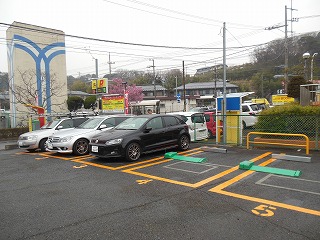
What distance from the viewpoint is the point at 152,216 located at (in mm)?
4105

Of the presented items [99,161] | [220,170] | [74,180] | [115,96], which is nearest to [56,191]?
[74,180]

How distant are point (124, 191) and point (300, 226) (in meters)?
3.26

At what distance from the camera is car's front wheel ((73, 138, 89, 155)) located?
9.73m

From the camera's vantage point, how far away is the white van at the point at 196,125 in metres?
11.9

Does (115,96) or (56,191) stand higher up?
(115,96)

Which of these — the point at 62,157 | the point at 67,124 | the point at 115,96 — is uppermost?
the point at 115,96

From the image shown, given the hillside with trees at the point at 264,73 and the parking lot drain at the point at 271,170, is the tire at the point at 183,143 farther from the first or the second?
the hillside with trees at the point at 264,73

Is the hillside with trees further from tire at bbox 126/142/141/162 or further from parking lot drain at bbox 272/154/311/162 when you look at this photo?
tire at bbox 126/142/141/162

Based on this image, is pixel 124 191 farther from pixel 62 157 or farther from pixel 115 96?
pixel 115 96

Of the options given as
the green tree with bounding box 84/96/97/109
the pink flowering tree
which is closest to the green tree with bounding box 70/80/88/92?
the pink flowering tree

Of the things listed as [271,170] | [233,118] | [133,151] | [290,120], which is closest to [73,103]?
[233,118]

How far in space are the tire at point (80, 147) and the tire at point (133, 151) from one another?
269 centimetres

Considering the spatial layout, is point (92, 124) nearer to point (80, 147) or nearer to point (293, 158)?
point (80, 147)

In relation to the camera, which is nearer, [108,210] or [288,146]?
[108,210]
